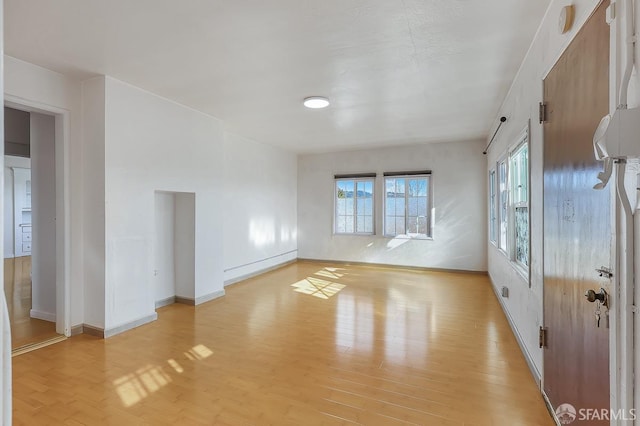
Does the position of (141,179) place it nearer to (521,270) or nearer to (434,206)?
(521,270)

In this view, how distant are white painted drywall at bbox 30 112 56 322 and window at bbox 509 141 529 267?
526cm

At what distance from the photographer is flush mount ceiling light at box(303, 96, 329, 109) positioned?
4.09 metres

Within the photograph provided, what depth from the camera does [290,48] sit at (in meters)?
2.85

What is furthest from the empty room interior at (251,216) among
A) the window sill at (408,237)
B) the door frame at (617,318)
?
the window sill at (408,237)

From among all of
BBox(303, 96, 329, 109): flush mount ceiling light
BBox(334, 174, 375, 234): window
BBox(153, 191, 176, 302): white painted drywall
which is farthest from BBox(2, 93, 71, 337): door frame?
BBox(334, 174, 375, 234): window

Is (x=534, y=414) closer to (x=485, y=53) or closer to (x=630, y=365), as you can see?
(x=630, y=365)

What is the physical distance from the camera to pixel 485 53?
2951 millimetres

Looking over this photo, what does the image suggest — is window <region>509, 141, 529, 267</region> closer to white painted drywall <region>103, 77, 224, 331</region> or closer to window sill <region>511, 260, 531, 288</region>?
window sill <region>511, 260, 531, 288</region>

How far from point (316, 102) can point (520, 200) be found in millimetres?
2698

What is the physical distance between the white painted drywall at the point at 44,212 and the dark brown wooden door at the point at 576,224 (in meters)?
4.96

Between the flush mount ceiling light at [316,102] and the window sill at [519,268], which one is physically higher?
the flush mount ceiling light at [316,102]

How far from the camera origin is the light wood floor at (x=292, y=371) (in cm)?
219

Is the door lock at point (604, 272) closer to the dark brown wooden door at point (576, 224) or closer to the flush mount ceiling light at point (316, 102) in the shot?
the dark brown wooden door at point (576, 224)

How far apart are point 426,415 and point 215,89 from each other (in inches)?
150
